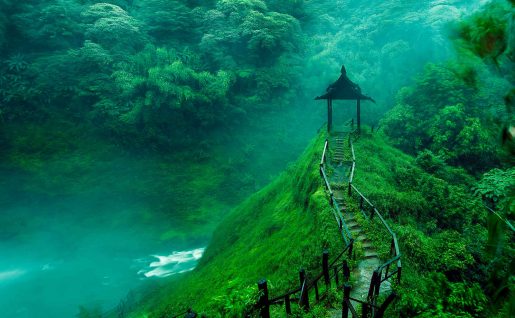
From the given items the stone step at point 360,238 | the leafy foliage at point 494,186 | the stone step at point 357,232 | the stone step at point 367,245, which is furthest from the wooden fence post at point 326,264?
the leafy foliage at point 494,186

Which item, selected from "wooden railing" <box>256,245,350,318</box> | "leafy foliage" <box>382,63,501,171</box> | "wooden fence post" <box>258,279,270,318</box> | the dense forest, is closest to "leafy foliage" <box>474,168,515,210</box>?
the dense forest

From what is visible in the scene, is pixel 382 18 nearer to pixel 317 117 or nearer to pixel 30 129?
pixel 317 117

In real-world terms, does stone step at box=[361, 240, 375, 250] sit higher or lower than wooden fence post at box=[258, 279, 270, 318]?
lower

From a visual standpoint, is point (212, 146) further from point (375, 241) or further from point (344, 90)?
point (375, 241)

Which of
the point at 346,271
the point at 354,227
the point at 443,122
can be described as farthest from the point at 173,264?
the point at 443,122

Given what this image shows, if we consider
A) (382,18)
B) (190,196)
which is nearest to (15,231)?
(190,196)

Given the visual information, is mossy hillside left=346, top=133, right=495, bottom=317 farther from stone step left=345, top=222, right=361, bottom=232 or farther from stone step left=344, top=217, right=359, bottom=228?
stone step left=344, top=217, right=359, bottom=228

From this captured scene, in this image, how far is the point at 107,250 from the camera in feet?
73.8

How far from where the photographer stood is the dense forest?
40.6 feet

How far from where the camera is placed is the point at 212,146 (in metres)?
31.1

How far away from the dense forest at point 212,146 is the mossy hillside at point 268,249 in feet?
0.33

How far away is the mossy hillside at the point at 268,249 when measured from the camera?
855cm

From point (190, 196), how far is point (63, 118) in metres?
14.0

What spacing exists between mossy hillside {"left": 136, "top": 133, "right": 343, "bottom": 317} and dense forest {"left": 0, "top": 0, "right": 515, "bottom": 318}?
0.10 meters
